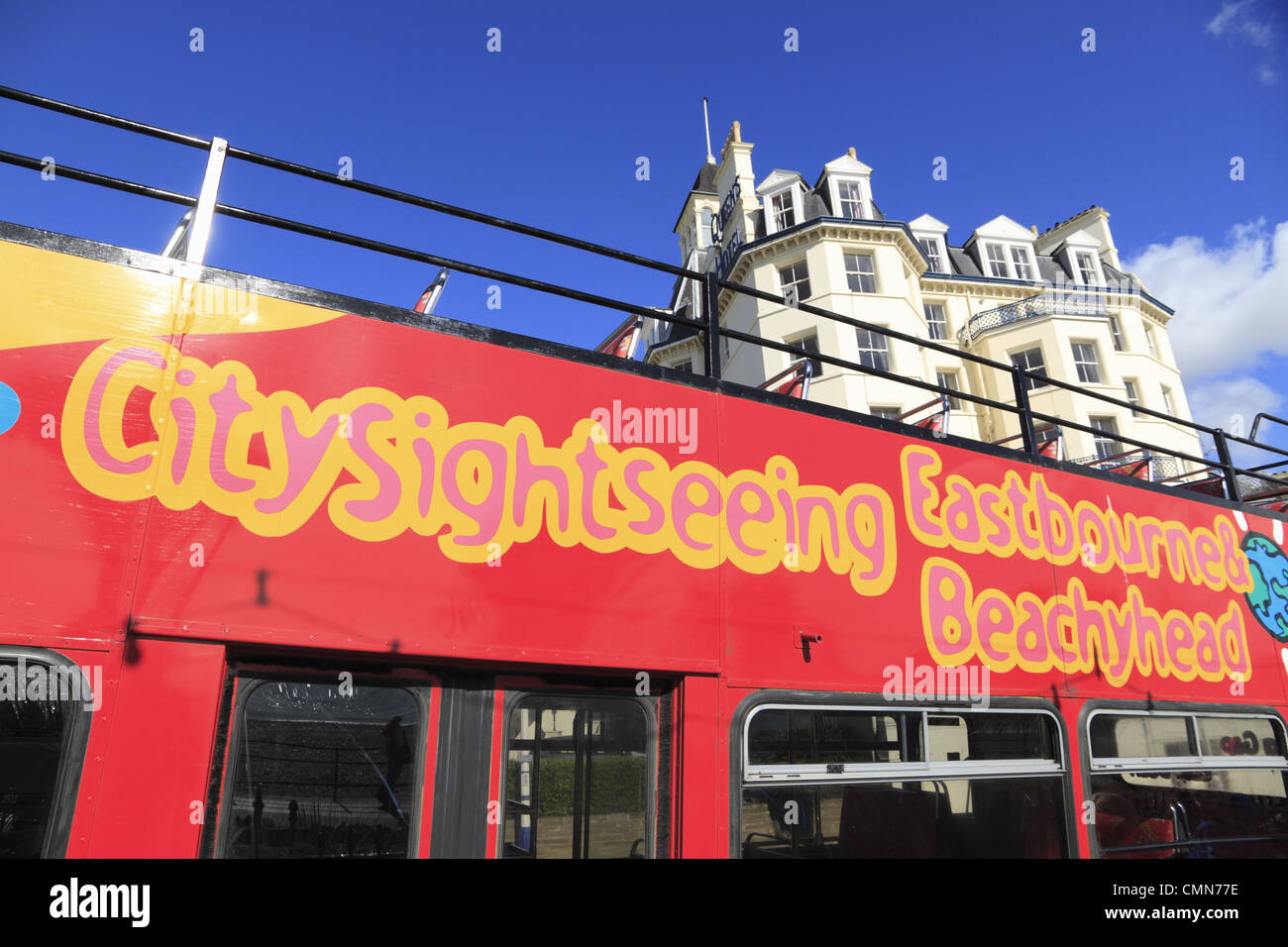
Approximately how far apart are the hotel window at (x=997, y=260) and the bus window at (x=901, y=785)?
27.6m

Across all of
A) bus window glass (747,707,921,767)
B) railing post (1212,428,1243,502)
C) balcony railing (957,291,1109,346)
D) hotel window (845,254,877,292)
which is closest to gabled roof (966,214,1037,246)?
balcony railing (957,291,1109,346)

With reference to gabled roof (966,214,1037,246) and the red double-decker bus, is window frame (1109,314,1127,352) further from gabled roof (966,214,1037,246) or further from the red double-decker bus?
the red double-decker bus

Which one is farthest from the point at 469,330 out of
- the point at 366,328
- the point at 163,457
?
the point at 163,457

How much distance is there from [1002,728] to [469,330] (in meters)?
3.15

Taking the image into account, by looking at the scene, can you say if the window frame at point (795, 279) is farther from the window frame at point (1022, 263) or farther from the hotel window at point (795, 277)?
the window frame at point (1022, 263)

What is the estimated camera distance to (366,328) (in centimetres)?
267

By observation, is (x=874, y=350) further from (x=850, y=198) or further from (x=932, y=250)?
(x=932, y=250)

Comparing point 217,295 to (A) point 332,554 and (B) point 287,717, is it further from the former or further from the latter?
(B) point 287,717

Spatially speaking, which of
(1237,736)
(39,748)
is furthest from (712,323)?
(1237,736)

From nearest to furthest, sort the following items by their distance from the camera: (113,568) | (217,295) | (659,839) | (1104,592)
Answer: (113,568) < (217,295) < (659,839) < (1104,592)

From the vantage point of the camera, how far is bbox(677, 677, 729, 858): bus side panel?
268 cm

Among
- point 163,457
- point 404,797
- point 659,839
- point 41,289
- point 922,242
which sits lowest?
point 659,839

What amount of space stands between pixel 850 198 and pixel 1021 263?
878 cm

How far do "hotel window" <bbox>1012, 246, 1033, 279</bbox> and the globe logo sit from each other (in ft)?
82.0
